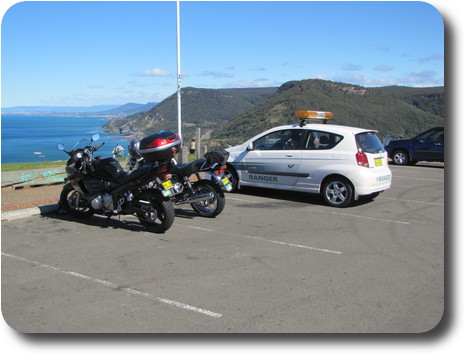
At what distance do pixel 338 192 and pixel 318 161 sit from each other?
78cm

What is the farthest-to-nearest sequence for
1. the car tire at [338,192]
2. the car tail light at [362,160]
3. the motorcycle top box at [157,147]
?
the car tire at [338,192] → the car tail light at [362,160] → the motorcycle top box at [157,147]

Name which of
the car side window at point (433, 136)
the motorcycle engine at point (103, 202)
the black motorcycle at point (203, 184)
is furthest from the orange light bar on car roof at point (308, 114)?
the car side window at point (433, 136)

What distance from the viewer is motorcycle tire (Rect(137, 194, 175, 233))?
7395 millimetres

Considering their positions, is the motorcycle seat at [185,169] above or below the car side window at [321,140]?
below

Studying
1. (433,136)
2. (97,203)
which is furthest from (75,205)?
(433,136)

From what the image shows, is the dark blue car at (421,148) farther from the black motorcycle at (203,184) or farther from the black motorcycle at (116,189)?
the black motorcycle at (116,189)

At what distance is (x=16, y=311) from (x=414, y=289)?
4.14 m

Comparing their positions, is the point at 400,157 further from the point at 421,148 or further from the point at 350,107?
the point at 350,107

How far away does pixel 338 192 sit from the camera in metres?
9.84

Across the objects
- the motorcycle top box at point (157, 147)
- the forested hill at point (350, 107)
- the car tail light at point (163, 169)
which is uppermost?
the forested hill at point (350, 107)

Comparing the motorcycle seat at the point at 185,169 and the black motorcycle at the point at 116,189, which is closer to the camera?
the black motorcycle at the point at 116,189

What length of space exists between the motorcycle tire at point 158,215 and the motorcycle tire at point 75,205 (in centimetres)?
139

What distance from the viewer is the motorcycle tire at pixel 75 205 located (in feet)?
27.7

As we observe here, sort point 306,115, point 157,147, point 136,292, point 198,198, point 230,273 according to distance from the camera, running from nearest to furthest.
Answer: point 136,292 → point 230,273 → point 157,147 → point 198,198 → point 306,115
